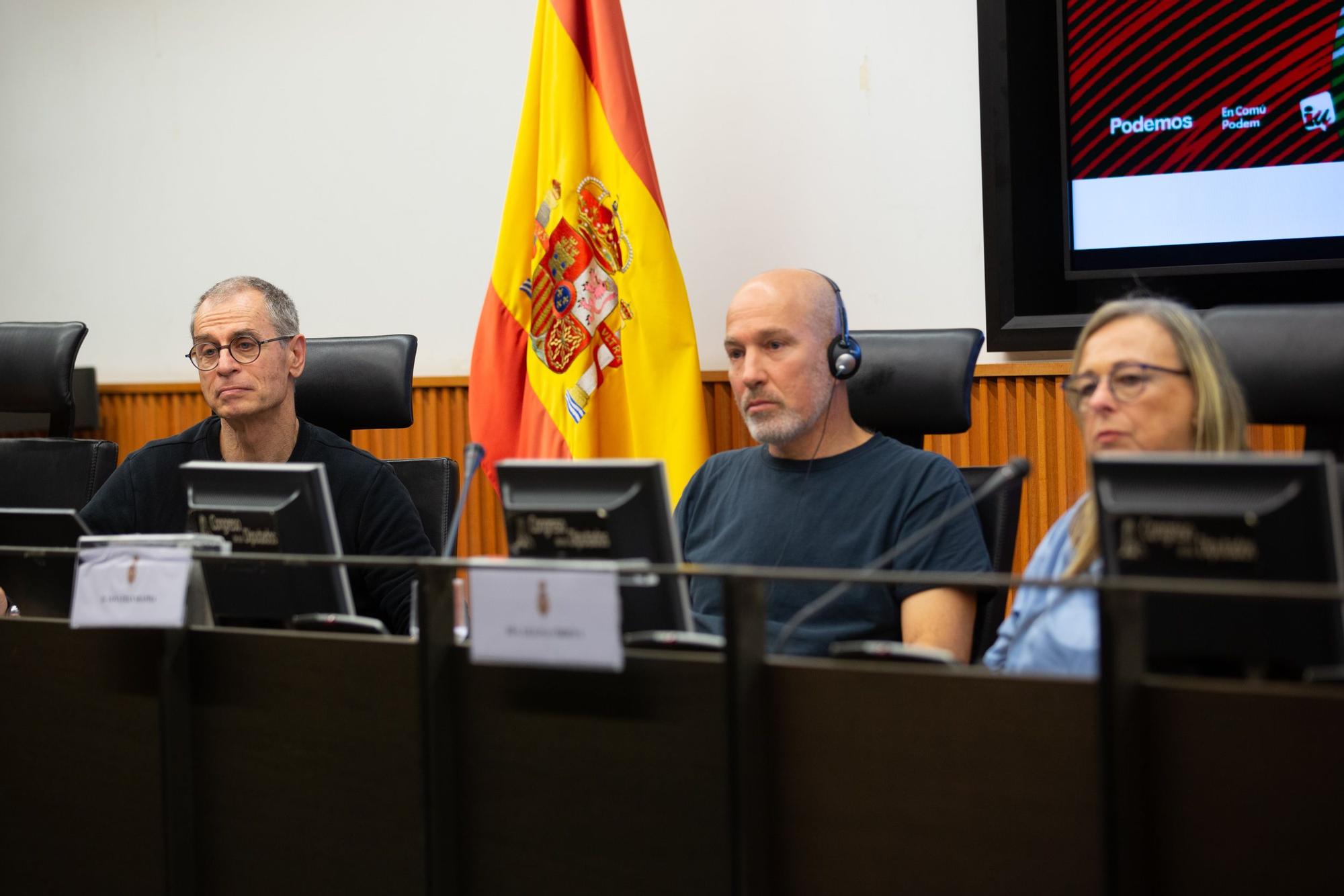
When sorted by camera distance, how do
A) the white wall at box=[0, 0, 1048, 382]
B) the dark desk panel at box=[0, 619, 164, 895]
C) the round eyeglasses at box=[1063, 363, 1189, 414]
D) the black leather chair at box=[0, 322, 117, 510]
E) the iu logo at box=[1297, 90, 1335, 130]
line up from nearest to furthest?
the dark desk panel at box=[0, 619, 164, 895], the round eyeglasses at box=[1063, 363, 1189, 414], the black leather chair at box=[0, 322, 117, 510], the iu logo at box=[1297, 90, 1335, 130], the white wall at box=[0, 0, 1048, 382]

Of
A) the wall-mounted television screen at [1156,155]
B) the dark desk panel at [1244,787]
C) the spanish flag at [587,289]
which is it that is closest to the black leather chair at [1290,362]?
the dark desk panel at [1244,787]

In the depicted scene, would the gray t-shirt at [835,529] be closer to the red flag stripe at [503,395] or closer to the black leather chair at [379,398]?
the black leather chair at [379,398]

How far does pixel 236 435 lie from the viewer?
2248mm

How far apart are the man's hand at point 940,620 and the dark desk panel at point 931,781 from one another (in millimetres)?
658

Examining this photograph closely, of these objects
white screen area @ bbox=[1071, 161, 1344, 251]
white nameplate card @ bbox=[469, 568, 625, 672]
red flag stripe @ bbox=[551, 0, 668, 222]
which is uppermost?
red flag stripe @ bbox=[551, 0, 668, 222]

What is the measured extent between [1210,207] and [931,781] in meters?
2.23

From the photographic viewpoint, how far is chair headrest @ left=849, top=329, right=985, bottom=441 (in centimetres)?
207

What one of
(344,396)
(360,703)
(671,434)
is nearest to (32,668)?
(360,703)

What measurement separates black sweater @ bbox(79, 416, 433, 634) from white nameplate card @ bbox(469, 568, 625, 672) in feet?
2.99

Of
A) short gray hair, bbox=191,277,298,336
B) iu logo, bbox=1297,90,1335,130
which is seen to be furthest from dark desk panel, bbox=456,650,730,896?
iu logo, bbox=1297,90,1335,130

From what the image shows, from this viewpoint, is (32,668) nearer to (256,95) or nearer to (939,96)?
(939,96)

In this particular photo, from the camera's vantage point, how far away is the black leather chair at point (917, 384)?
2066 millimetres

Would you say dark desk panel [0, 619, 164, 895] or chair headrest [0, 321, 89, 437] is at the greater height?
chair headrest [0, 321, 89, 437]

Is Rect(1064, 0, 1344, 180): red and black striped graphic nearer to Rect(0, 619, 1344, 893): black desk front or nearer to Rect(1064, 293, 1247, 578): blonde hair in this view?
Rect(1064, 293, 1247, 578): blonde hair
